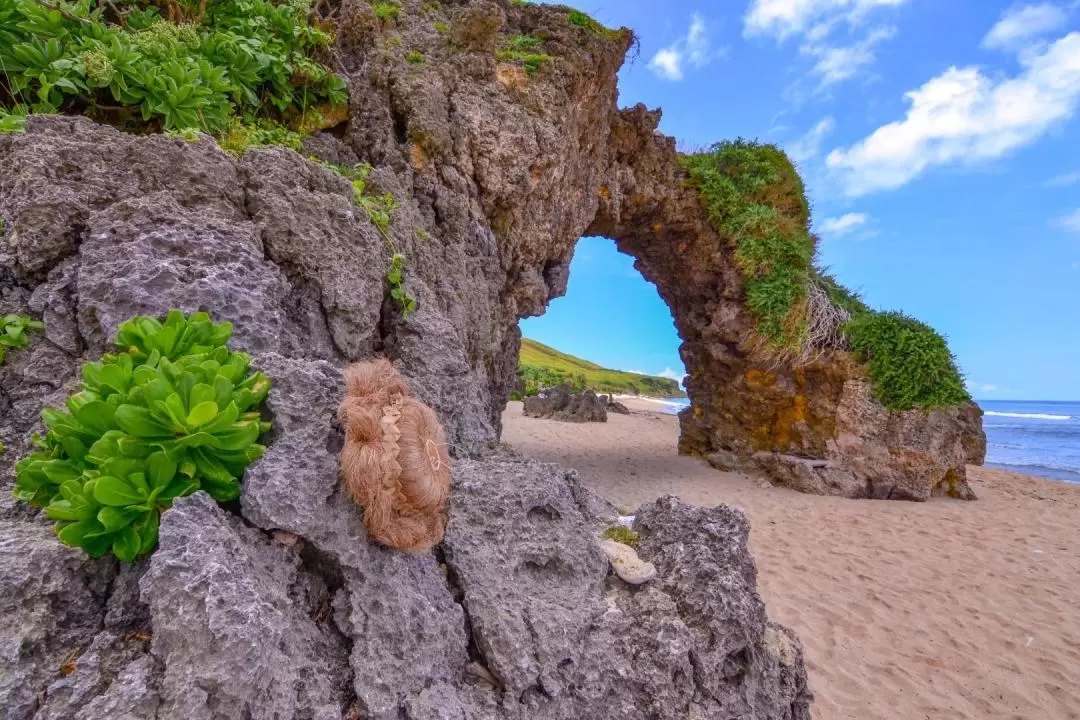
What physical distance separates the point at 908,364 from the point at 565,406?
13.4 m

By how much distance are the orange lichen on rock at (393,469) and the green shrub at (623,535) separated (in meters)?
1.01

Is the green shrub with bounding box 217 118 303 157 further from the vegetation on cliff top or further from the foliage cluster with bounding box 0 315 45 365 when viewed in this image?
the vegetation on cliff top

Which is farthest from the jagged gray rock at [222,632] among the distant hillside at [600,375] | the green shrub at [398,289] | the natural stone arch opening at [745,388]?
the distant hillside at [600,375]

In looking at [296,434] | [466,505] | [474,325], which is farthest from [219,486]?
[474,325]

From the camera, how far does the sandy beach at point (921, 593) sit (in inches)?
143

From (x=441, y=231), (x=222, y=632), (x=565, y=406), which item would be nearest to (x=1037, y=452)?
(x=565, y=406)

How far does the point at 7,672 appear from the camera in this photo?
46.6 inches

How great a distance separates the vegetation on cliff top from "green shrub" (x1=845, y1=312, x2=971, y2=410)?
1 cm

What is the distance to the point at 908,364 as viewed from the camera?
28.6ft

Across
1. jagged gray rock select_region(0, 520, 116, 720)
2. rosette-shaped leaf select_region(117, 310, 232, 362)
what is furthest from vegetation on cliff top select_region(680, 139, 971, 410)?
jagged gray rock select_region(0, 520, 116, 720)

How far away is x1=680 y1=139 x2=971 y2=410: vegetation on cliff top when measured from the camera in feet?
28.6

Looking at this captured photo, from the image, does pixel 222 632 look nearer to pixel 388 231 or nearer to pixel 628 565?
pixel 628 565

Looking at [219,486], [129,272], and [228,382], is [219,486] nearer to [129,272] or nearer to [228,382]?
[228,382]

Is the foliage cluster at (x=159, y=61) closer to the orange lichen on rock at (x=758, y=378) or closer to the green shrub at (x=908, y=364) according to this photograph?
the orange lichen on rock at (x=758, y=378)
